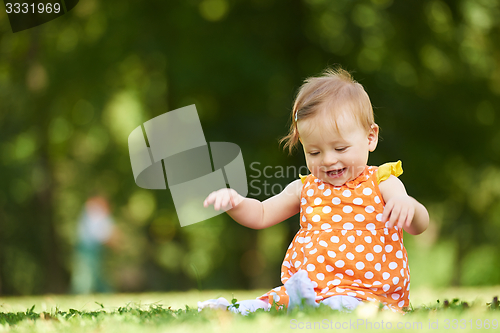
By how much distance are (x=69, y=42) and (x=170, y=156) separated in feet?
11.4

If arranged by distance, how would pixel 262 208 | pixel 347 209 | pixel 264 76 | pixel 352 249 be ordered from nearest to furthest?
1. pixel 352 249
2. pixel 347 209
3. pixel 262 208
4. pixel 264 76

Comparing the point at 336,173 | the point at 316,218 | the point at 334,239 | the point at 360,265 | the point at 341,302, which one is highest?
the point at 336,173

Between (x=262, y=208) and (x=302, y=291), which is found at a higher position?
(x=262, y=208)

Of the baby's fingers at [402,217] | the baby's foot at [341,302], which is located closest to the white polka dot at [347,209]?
the baby's fingers at [402,217]

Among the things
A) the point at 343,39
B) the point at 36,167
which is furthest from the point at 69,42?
the point at 343,39

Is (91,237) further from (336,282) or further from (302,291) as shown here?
(302,291)

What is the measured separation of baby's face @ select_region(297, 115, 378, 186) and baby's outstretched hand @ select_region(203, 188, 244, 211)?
1.58 ft

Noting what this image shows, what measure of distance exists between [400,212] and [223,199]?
94 cm

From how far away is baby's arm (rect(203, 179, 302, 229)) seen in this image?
300cm

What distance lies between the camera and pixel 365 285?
267cm

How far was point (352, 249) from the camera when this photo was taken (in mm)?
2734

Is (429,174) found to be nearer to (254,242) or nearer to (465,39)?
(465,39)

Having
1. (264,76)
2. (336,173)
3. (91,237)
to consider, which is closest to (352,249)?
Answer: (336,173)

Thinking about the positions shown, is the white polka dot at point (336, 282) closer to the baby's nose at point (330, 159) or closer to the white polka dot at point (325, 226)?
the white polka dot at point (325, 226)
